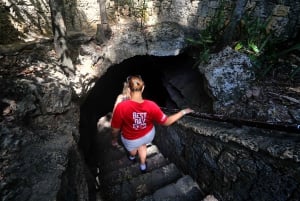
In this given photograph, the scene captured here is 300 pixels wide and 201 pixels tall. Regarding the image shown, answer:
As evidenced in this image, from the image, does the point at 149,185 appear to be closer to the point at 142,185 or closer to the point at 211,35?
the point at 142,185

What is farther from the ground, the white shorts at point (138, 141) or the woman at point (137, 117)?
the woman at point (137, 117)

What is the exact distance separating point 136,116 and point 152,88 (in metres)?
4.89

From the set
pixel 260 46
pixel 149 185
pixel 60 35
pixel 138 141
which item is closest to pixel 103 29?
pixel 60 35

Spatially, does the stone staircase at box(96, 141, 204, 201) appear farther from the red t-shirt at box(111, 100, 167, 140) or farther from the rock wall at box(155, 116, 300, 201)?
the red t-shirt at box(111, 100, 167, 140)

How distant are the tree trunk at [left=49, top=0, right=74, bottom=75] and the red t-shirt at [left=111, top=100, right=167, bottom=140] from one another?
→ 1.73 m

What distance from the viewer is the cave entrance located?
16.8 feet

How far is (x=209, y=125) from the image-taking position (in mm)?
3059

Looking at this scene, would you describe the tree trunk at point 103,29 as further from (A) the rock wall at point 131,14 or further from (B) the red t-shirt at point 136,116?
(B) the red t-shirt at point 136,116

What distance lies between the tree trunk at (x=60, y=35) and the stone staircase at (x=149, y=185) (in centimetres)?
201

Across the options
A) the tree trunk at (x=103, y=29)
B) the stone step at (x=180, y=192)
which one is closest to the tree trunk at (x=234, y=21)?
the tree trunk at (x=103, y=29)

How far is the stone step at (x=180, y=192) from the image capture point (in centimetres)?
304

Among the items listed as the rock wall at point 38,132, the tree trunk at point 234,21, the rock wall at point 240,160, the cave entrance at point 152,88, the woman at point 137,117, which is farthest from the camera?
the cave entrance at point 152,88

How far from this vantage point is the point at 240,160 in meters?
2.48

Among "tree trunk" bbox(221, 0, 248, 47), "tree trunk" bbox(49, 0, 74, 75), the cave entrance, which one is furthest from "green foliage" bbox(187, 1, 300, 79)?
"tree trunk" bbox(49, 0, 74, 75)
